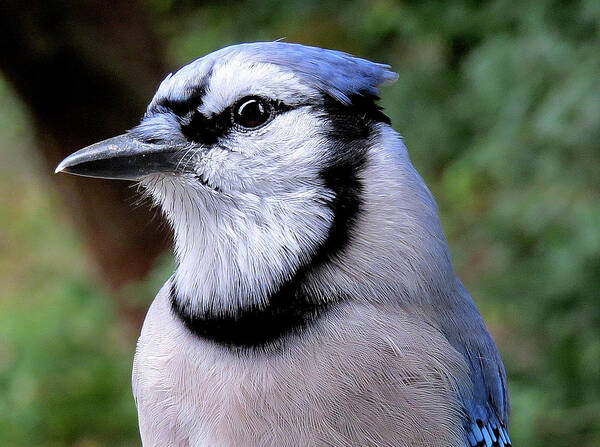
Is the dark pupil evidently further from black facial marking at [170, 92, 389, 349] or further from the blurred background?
the blurred background

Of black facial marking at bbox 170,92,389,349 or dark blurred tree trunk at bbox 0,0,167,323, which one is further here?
dark blurred tree trunk at bbox 0,0,167,323

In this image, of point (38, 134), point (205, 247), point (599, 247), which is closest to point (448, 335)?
point (205, 247)

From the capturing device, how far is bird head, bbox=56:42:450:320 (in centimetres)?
136

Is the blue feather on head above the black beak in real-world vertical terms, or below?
above

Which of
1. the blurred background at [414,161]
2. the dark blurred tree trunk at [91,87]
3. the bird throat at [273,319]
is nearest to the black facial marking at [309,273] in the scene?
the bird throat at [273,319]

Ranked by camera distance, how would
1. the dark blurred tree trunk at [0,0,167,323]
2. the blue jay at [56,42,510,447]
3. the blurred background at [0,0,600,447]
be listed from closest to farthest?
1. the blue jay at [56,42,510,447]
2. the blurred background at [0,0,600,447]
3. the dark blurred tree trunk at [0,0,167,323]

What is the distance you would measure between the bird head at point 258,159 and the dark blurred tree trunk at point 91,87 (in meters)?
2.17

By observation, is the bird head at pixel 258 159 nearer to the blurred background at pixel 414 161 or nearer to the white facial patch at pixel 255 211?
the white facial patch at pixel 255 211

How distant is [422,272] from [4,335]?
10.7ft

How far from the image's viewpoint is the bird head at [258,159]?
4.45 feet

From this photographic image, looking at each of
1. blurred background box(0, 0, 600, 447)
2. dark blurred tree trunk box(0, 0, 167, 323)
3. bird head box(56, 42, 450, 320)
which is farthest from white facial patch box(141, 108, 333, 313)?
dark blurred tree trunk box(0, 0, 167, 323)

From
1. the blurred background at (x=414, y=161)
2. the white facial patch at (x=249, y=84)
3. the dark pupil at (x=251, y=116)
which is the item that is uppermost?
the white facial patch at (x=249, y=84)

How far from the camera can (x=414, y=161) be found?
333 centimetres

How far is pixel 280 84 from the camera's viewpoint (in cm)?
137
